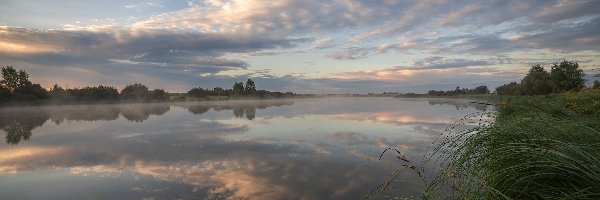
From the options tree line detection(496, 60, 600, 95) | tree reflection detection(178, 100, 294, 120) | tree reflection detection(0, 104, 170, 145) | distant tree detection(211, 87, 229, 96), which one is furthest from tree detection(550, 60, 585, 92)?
distant tree detection(211, 87, 229, 96)

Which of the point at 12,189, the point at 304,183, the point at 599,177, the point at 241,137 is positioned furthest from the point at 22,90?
the point at 599,177

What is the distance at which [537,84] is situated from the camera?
64.2 metres

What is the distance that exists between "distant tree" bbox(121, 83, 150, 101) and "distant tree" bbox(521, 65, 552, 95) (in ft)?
334

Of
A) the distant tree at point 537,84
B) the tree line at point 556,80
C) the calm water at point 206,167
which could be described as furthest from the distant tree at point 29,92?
the distant tree at point 537,84

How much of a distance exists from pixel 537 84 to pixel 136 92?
104 meters

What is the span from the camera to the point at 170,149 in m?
18.0

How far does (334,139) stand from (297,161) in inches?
256

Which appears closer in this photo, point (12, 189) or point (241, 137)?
point (12, 189)

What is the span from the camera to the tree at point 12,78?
2717 inches

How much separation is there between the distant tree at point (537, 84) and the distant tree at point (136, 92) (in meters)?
102

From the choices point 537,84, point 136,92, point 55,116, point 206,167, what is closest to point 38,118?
point 55,116

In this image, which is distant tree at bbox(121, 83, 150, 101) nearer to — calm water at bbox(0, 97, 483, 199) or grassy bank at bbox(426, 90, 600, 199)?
calm water at bbox(0, 97, 483, 199)

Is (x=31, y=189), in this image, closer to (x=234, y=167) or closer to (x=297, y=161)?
(x=234, y=167)

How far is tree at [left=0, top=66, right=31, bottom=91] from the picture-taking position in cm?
6900
